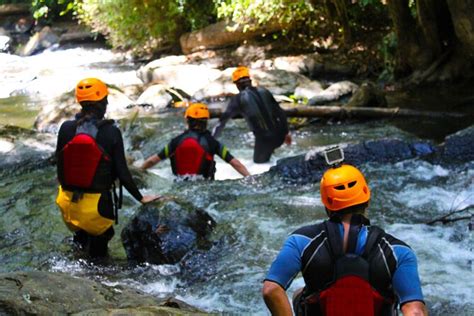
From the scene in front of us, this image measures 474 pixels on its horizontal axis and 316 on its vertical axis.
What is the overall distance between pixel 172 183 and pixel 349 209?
4.91 metres

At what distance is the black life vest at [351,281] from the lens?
8.11 feet

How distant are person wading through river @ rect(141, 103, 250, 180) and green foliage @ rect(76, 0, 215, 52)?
14.2 meters

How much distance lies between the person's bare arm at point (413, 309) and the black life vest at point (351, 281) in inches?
3.9

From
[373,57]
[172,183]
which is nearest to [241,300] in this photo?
[172,183]

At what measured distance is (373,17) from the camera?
57.3 ft

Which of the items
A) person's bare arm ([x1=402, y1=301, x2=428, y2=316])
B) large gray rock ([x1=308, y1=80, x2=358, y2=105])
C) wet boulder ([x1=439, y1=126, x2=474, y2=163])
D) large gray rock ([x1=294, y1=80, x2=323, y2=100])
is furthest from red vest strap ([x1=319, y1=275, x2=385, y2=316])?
large gray rock ([x1=294, y1=80, x2=323, y2=100])

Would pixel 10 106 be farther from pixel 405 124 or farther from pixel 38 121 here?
pixel 405 124

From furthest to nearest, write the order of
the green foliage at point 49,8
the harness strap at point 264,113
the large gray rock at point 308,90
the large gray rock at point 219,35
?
the green foliage at point 49,8, the large gray rock at point 219,35, the large gray rock at point 308,90, the harness strap at point 264,113

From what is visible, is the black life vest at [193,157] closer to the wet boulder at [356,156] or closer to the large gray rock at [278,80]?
the wet boulder at [356,156]

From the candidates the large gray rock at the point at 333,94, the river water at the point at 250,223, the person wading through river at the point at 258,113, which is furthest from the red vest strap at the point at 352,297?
the large gray rock at the point at 333,94

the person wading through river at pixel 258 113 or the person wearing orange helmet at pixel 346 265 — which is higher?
the person wearing orange helmet at pixel 346 265

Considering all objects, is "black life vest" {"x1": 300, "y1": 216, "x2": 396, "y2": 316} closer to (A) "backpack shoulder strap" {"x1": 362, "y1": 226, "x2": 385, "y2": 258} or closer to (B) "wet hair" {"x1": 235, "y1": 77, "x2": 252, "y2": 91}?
(A) "backpack shoulder strap" {"x1": 362, "y1": 226, "x2": 385, "y2": 258}

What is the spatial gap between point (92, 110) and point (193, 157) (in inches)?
90.9

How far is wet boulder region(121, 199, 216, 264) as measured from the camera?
16.8 feet
